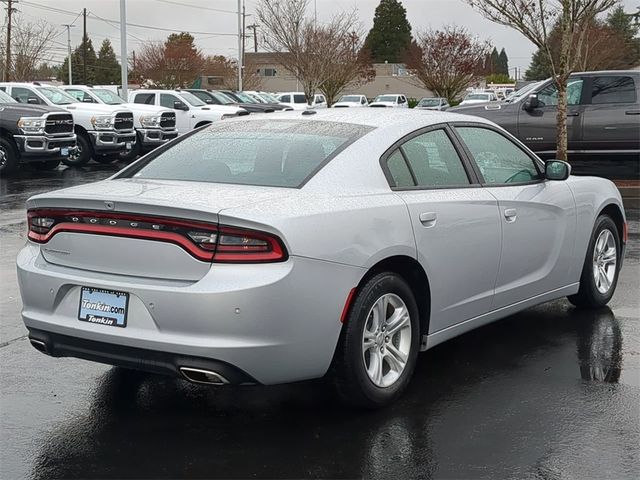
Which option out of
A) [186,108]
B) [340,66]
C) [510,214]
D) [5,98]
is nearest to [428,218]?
[510,214]

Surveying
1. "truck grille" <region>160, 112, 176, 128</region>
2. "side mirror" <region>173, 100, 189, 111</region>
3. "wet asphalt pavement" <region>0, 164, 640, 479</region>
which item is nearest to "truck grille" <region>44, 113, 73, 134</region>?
"truck grille" <region>160, 112, 176, 128</region>

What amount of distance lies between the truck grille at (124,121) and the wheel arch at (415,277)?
60.1 feet

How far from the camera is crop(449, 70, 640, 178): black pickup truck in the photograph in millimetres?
16625

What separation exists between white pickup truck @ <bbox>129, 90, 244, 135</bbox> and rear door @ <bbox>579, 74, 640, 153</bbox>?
1227cm

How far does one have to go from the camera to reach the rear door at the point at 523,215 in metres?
5.87

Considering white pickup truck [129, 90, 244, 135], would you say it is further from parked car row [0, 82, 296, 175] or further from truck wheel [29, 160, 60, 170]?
truck wheel [29, 160, 60, 170]

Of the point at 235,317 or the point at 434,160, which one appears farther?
the point at 434,160

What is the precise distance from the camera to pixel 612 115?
16.6m

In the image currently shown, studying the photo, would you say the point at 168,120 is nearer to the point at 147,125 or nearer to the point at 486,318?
the point at 147,125

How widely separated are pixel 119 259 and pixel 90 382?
122 cm

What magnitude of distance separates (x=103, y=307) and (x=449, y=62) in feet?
197

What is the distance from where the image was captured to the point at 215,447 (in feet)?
14.4

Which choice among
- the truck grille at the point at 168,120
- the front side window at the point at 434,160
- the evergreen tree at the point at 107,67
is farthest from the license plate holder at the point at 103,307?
the evergreen tree at the point at 107,67

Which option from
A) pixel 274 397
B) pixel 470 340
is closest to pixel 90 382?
pixel 274 397
